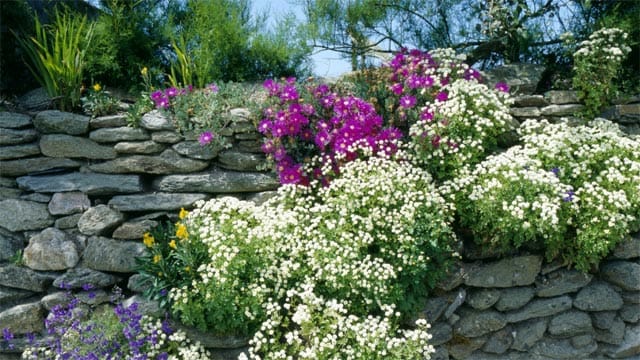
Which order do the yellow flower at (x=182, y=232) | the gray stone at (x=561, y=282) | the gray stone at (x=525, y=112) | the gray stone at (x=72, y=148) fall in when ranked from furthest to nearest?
the gray stone at (x=525, y=112) → the gray stone at (x=72, y=148) → the gray stone at (x=561, y=282) → the yellow flower at (x=182, y=232)

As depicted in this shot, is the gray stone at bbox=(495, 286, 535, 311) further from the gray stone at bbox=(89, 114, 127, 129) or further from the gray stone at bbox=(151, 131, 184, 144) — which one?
the gray stone at bbox=(89, 114, 127, 129)

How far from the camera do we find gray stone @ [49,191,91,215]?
14.3 feet

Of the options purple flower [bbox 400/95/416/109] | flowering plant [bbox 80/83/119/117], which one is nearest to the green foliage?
flowering plant [bbox 80/83/119/117]

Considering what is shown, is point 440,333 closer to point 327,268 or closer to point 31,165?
point 327,268

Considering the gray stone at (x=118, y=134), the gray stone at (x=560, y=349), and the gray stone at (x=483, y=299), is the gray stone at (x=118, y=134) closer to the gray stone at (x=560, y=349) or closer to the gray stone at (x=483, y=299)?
the gray stone at (x=483, y=299)

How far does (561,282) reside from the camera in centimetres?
433

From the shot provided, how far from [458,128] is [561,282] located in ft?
4.75

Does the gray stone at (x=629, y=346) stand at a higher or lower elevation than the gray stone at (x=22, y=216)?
lower

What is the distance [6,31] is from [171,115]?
5.95 ft

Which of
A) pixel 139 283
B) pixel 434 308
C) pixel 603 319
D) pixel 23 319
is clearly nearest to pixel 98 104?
pixel 139 283

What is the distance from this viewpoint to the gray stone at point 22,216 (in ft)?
14.3

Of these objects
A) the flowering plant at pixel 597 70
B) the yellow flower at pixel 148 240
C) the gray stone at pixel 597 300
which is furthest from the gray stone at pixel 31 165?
the flowering plant at pixel 597 70

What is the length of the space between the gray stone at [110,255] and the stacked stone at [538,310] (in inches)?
88.1

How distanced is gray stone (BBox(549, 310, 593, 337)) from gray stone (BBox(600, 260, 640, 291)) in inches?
14.6
